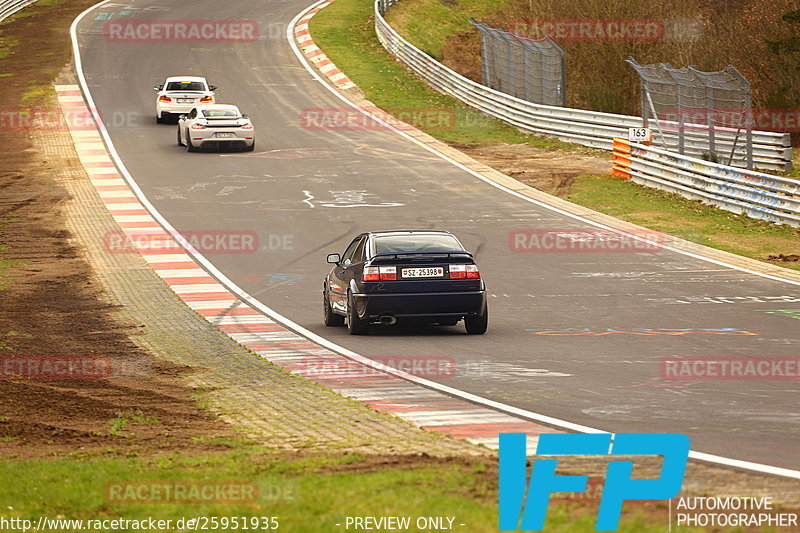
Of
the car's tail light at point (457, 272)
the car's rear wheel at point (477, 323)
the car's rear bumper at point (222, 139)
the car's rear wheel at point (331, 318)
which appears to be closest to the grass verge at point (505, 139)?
the car's rear bumper at point (222, 139)

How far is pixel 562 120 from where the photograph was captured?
124 ft

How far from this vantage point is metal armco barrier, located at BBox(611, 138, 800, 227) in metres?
25.2

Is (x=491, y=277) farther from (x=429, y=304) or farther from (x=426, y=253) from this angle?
(x=429, y=304)

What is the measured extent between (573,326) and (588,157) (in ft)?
65.4

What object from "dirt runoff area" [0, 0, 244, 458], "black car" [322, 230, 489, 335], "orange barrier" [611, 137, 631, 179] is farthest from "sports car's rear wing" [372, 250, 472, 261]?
"orange barrier" [611, 137, 631, 179]

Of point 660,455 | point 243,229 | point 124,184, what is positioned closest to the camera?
point 660,455

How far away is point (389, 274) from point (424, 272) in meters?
0.46

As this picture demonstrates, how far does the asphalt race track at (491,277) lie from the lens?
1087cm

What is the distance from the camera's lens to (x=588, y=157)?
35250 millimetres

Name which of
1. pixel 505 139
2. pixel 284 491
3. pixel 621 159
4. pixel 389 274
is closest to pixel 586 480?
pixel 284 491

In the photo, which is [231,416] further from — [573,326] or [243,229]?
[243,229]

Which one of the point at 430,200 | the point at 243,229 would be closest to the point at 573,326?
the point at 243,229

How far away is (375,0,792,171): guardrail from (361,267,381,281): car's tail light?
1535 centimetres

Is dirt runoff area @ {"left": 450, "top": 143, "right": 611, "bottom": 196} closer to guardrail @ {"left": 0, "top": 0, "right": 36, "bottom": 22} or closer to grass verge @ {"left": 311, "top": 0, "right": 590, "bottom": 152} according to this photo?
grass verge @ {"left": 311, "top": 0, "right": 590, "bottom": 152}
